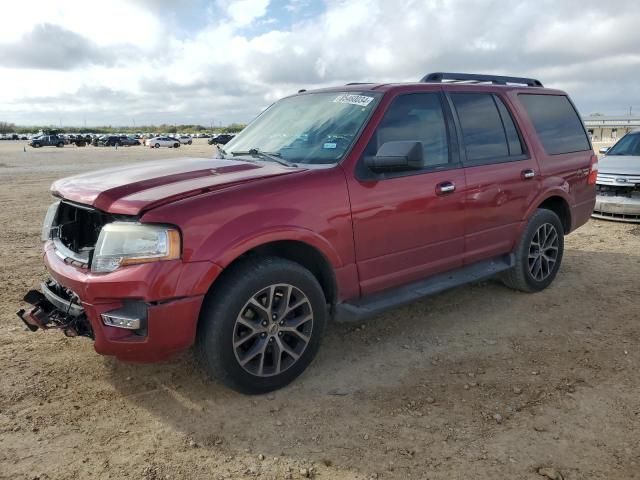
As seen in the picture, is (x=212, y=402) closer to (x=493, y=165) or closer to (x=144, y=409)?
(x=144, y=409)

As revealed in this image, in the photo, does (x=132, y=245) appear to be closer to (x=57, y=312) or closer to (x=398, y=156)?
(x=57, y=312)

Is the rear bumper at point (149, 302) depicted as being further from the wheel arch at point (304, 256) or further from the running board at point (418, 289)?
the running board at point (418, 289)

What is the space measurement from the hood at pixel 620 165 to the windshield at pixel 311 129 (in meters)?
6.18

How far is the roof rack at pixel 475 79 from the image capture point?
14.6 ft

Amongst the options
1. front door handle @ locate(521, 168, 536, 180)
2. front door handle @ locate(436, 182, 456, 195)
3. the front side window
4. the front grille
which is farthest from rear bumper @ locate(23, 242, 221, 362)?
the front grille

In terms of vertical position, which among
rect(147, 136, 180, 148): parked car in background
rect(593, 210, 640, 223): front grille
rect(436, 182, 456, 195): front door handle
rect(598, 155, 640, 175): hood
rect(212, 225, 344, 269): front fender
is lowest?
rect(593, 210, 640, 223): front grille

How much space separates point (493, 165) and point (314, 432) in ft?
9.06

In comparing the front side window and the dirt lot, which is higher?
the front side window

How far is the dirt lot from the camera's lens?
2639mm

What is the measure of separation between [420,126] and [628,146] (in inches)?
293

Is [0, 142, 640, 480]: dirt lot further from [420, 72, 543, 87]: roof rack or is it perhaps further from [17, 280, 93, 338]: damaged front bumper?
[420, 72, 543, 87]: roof rack

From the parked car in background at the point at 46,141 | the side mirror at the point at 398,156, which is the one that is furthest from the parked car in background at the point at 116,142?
the side mirror at the point at 398,156

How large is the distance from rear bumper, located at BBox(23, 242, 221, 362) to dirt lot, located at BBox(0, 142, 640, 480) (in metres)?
0.48

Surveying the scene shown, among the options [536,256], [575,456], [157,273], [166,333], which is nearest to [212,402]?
[166,333]
